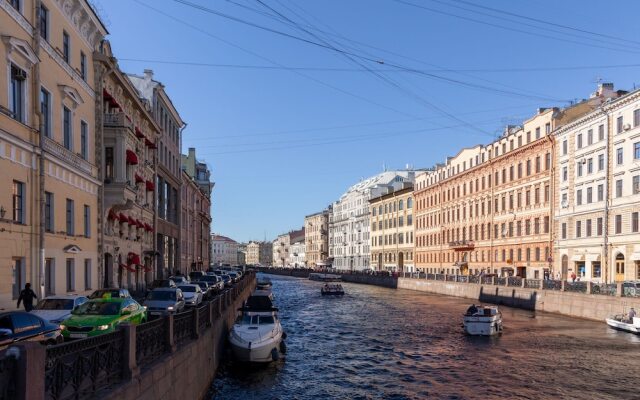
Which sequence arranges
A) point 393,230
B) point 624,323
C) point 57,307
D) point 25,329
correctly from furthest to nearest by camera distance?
point 393,230
point 624,323
point 57,307
point 25,329

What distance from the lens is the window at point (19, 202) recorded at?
894 inches

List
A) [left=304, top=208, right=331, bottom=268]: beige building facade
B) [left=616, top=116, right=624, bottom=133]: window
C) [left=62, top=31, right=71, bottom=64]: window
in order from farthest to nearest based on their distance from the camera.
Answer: [left=304, top=208, right=331, bottom=268]: beige building facade
[left=616, top=116, right=624, bottom=133]: window
[left=62, top=31, right=71, bottom=64]: window

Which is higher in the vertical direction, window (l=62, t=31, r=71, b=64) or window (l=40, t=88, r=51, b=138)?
window (l=62, t=31, r=71, b=64)

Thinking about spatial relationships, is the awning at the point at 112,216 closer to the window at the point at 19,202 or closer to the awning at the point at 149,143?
the awning at the point at 149,143

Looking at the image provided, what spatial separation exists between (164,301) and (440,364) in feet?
42.0

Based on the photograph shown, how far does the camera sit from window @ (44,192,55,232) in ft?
84.5

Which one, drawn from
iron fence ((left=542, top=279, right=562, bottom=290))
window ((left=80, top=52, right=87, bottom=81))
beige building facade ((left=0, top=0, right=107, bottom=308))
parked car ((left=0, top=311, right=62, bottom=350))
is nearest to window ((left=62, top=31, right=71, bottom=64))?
beige building facade ((left=0, top=0, right=107, bottom=308))

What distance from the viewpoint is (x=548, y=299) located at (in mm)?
46531

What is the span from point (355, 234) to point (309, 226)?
167ft

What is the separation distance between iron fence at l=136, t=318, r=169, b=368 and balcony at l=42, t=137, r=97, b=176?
49.8 feet

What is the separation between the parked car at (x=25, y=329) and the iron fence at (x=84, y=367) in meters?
4.17

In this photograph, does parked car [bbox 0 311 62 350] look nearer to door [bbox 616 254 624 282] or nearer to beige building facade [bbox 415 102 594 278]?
door [bbox 616 254 624 282]

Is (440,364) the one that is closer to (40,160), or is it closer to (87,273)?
(40,160)

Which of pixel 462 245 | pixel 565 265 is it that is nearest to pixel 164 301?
pixel 565 265
